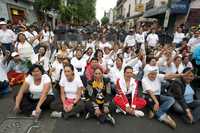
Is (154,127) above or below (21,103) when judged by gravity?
below

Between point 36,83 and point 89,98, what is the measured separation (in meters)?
1.24

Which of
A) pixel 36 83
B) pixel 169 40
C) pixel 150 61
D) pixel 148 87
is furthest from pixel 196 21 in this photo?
pixel 36 83

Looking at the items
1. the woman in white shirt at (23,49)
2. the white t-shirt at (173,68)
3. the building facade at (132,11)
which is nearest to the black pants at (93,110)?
the white t-shirt at (173,68)

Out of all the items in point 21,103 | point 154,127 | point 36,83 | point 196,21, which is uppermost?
point 196,21

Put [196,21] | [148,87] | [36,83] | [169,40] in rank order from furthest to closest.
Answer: [196,21]
[169,40]
[148,87]
[36,83]

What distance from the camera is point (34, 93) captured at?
569cm

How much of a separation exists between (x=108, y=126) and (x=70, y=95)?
114 cm

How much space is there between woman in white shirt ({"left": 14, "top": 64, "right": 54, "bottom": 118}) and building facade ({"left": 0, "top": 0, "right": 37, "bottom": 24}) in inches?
542

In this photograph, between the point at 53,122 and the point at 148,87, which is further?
the point at 148,87

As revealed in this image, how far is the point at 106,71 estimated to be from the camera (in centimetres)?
775

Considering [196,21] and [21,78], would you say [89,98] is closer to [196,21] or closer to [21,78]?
[21,78]

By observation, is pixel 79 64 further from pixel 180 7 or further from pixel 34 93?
pixel 180 7

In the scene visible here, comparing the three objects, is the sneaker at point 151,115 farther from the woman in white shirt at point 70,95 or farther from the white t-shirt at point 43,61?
the white t-shirt at point 43,61

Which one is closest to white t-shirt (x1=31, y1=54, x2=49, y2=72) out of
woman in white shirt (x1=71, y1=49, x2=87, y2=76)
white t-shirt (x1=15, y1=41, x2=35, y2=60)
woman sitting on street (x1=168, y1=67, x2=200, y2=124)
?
white t-shirt (x1=15, y1=41, x2=35, y2=60)
